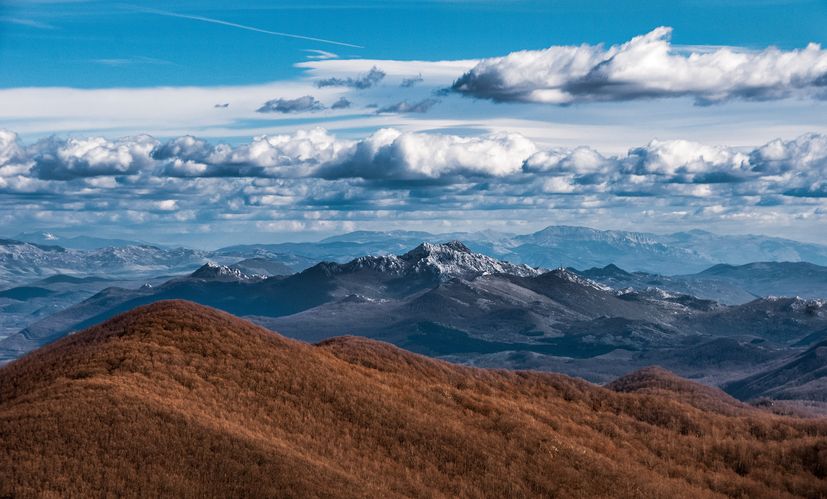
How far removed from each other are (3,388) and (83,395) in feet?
39.1

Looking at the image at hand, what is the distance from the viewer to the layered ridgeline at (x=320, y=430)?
5184cm

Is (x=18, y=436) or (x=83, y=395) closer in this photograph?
(x=18, y=436)

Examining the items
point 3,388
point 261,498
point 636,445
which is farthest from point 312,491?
point 636,445

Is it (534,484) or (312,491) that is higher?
(312,491)

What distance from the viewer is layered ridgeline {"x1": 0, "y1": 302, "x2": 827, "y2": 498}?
51844 millimetres

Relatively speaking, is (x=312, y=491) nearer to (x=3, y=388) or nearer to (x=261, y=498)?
(x=261, y=498)

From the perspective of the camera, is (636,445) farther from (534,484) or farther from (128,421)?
(128,421)

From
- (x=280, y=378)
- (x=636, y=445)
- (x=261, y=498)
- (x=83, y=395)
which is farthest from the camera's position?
(x=636, y=445)

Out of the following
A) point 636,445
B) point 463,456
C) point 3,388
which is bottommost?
point 636,445

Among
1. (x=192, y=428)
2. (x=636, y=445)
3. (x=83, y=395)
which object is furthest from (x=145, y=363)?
(x=636, y=445)

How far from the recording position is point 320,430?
208 ft

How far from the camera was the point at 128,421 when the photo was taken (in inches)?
2207

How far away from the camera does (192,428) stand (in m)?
56.1

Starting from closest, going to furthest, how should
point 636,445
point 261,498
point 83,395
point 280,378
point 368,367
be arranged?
point 261,498 < point 83,395 < point 280,378 < point 636,445 < point 368,367
